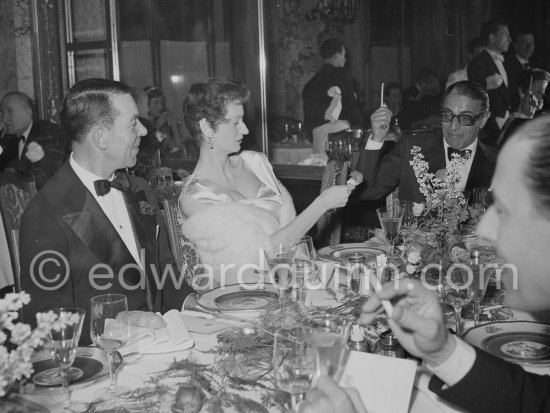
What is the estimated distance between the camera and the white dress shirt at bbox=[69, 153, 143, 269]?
249cm

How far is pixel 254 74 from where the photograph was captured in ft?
24.7

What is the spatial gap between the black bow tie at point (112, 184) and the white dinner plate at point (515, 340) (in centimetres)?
140

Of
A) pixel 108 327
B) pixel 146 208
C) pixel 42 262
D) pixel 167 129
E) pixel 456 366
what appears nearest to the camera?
pixel 456 366

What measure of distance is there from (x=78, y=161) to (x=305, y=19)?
910cm

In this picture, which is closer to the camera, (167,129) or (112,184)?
(112,184)

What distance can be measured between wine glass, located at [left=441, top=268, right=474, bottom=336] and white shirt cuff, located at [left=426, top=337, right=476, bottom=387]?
1.49 ft

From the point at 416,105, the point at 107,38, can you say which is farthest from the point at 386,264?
the point at 416,105

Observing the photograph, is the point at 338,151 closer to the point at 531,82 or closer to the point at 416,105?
the point at 531,82

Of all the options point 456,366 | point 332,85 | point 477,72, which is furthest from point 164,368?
point 477,72

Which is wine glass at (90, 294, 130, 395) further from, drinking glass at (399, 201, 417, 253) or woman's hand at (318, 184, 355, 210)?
woman's hand at (318, 184, 355, 210)

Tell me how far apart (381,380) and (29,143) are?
5821 mm

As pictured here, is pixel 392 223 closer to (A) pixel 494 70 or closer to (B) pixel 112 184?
(B) pixel 112 184

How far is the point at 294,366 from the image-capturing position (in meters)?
1.33

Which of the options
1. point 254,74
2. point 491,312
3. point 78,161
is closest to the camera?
point 491,312
